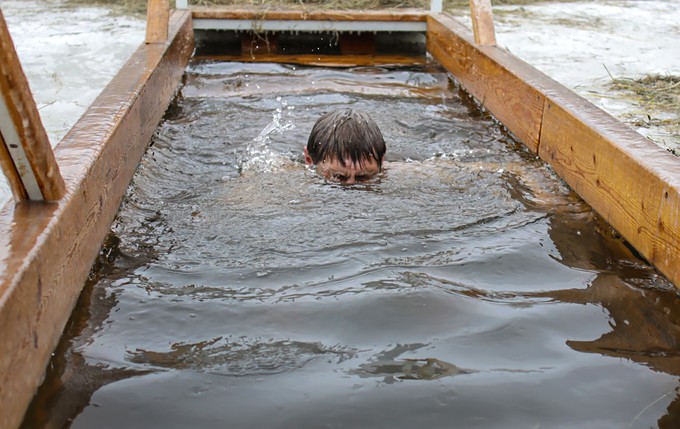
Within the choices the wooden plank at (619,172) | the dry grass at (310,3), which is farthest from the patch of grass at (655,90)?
the dry grass at (310,3)

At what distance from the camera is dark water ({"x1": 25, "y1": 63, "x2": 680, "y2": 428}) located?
6.55 feet

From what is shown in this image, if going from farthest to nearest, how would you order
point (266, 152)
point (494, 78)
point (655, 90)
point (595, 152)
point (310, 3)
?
1. point (310, 3)
2. point (655, 90)
3. point (494, 78)
4. point (266, 152)
5. point (595, 152)

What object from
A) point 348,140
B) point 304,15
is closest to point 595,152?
point 348,140

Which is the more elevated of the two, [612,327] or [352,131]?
[352,131]

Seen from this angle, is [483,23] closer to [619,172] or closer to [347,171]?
[347,171]

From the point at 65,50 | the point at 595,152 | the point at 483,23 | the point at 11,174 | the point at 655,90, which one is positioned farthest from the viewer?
the point at 65,50

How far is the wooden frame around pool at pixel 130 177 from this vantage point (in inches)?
81.4

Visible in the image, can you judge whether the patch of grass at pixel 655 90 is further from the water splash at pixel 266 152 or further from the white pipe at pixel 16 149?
the white pipe at pixel 16 149

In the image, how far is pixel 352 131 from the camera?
376 centimetres

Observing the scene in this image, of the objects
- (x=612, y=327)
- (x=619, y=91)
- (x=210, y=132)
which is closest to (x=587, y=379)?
(x=612, y=327)

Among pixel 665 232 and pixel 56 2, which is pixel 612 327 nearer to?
pixel 665 232

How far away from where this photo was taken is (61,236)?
242cm

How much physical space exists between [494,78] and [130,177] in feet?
8.24

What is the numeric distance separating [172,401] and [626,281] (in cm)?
169
